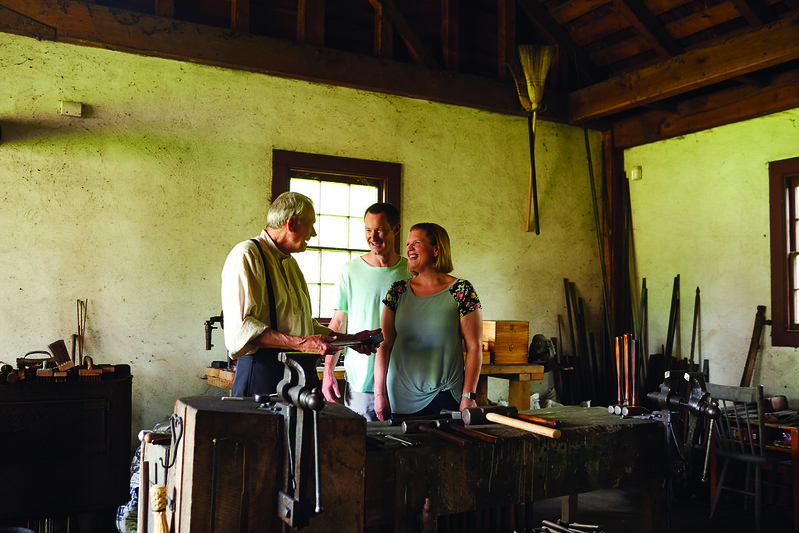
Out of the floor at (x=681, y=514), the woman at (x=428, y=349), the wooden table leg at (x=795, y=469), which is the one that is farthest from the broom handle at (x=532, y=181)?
the woman at (x=428, y=349)

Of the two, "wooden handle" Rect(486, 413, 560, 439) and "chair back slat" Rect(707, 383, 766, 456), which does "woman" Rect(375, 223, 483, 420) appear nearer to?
"wooden handle" Rect(486, 413, 560, 439)

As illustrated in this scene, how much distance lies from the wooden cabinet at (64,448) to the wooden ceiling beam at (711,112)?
513 centimetres

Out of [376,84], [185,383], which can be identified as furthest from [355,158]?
[185,383]

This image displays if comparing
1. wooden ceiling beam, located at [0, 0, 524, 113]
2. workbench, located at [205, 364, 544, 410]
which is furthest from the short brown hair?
wooden ceiling beam, located at [0, 0, 524, 113]

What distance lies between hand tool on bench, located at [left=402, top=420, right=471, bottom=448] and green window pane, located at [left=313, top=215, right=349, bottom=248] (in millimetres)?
3382

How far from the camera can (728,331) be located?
6031 mm

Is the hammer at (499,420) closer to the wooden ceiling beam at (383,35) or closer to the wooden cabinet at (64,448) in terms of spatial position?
the wooden cabinet at (64,448)

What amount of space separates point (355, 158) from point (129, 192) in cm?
178

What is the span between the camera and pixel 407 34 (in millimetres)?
5988

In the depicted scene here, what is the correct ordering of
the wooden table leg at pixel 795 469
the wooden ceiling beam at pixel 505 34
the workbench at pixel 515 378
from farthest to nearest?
1. the wooden ceiling beam at pixel 505 34
2. the workbench at pixel 515 378
3. the wooden table leg at pixel 795 469

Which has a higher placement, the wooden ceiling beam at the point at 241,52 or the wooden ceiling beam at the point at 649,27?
the wooden ceiling beam at the point at 649,27

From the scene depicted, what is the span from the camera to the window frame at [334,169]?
17.9 ft

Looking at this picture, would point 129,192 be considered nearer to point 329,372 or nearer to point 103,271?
point 103,271

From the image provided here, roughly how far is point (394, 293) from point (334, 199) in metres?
2.63
